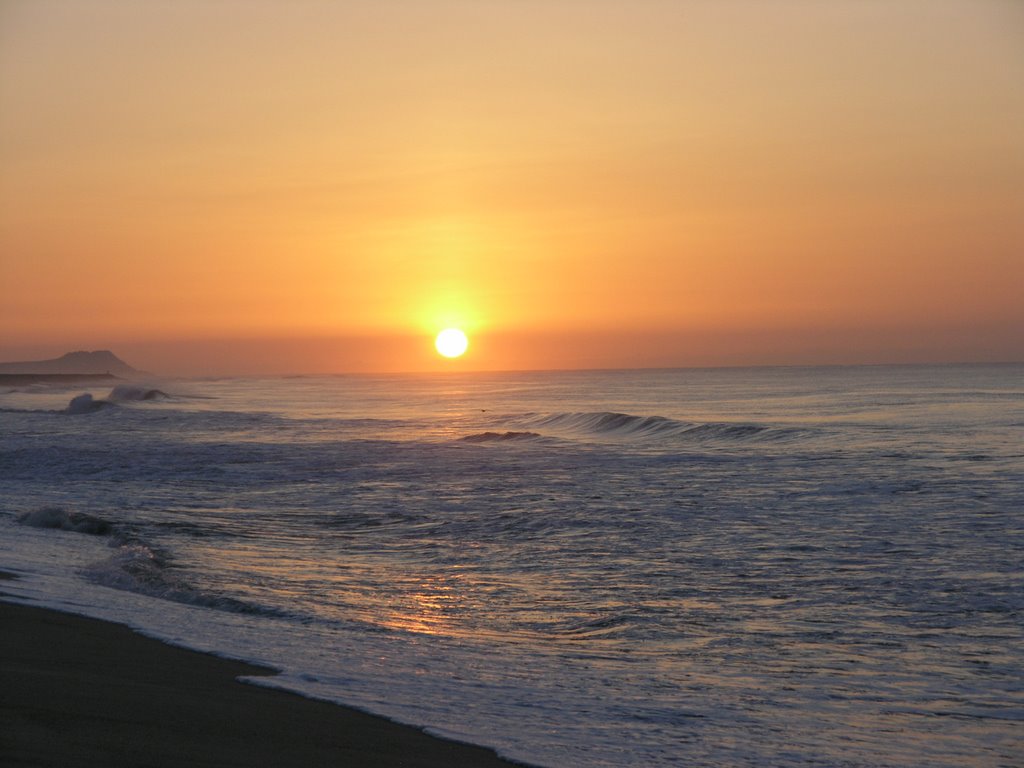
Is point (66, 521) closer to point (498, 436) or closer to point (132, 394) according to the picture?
point (498, 436)

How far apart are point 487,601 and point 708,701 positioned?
3864 mm

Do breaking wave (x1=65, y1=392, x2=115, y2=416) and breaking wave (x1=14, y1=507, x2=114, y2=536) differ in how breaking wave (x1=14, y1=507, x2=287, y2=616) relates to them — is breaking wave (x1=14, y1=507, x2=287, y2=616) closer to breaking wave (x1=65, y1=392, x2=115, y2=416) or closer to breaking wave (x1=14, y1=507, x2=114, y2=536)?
breaking wave (x1=14, y1=507, x2=114, y2=536)

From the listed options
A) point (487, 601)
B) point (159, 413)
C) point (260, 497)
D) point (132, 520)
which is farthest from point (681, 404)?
point (487, 601)

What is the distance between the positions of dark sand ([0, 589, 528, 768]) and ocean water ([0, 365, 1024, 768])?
1.25 ft

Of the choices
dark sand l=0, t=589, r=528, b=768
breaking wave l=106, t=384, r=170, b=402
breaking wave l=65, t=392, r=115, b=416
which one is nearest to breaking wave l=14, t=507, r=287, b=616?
dark sand l=0, t=589, r=528, b=768

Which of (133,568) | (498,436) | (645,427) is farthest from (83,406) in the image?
(133,568)

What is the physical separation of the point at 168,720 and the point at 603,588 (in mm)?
6044

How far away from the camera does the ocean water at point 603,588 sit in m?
6.11

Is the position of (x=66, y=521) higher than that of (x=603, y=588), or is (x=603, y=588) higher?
(x=66, y=521)

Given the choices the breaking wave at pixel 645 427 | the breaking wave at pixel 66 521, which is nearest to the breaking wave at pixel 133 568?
the breaking wave at pixel 66 521

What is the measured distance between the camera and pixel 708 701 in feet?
21.4

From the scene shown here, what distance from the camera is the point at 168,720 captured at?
5242mm

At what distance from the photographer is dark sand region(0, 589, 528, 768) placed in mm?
4613

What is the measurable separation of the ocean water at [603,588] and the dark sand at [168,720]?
1.25 ft
